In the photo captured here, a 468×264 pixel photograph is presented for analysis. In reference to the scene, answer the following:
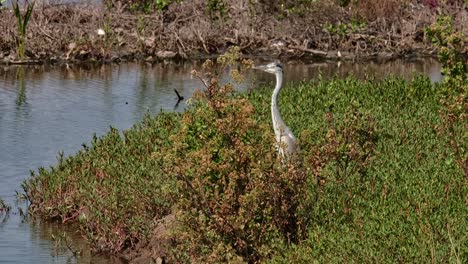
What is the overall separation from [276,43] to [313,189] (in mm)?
20404

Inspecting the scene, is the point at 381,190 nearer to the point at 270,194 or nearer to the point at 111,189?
the point at 270,194

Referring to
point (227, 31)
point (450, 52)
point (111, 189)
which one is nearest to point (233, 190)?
point (111, 189)

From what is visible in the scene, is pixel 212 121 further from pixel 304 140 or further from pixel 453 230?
pixel 453 230

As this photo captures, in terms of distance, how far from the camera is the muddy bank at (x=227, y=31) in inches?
1206

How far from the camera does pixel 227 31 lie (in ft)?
108

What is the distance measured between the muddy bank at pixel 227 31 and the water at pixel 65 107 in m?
1.14

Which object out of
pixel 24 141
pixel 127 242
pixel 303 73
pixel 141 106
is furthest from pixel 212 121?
pixel 303 73

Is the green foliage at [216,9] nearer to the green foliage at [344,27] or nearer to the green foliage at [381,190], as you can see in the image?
the green foliage at [344,27]

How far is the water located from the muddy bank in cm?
114

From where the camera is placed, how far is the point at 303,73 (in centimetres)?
2983

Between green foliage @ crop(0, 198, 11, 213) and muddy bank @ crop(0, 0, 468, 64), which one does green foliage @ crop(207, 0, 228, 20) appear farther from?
green foliage @ crop(0, 198, 11, 213)

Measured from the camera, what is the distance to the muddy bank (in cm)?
3064

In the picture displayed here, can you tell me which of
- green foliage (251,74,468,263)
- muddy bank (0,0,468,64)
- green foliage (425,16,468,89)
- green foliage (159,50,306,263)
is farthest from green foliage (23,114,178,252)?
muddy bank (0,0,468,64)

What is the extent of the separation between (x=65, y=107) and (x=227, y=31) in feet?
33.6
